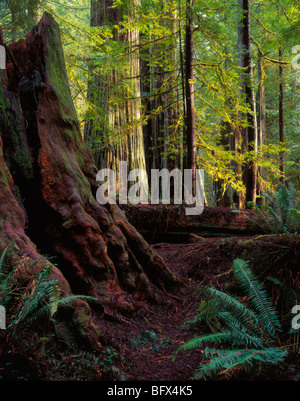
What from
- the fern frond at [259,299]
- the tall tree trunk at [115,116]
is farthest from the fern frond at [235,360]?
the tall tree trunk at [115,116]

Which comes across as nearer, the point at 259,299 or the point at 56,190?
the point at 259,299

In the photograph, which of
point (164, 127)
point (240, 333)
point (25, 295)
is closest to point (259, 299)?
point (240, 333)

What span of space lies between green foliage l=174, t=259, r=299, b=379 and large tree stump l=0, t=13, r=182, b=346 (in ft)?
3.20

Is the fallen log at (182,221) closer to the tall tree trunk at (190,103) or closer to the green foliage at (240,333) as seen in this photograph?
the tall tree trunk at (190,103)

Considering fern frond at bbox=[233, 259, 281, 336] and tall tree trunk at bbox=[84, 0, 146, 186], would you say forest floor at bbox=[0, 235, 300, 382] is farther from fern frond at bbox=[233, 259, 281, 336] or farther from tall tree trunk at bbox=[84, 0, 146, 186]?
tall tree trunk at bbox=[84, 0, 146, 186]

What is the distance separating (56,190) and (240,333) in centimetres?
241

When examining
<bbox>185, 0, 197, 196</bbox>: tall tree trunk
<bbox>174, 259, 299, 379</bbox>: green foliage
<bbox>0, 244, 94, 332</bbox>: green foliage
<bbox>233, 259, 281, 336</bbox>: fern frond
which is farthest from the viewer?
Result: <bbox>185, 0, 197, 196</bbox>: tall tree trunk

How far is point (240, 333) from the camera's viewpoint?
108 inches

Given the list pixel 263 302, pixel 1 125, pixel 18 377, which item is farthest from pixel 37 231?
pixel 263 302

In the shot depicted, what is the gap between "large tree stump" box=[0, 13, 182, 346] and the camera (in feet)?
10.8

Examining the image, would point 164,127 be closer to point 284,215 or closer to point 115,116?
point 115,116

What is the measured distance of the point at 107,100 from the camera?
7.69 metres

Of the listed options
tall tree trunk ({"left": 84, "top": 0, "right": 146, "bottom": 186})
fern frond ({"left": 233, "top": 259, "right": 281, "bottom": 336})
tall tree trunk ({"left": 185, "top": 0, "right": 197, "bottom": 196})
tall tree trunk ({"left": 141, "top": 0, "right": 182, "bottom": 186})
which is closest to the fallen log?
tall tree trunk ({"left": 185, "top": 0, "right": 197, "bottom": 196})

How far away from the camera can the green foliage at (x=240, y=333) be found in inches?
92.6
